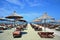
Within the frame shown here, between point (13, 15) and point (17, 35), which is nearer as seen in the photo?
point (17, 35)

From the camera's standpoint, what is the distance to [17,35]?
11.6 m

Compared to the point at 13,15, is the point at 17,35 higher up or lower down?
lower down

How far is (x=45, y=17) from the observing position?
46.5 feet

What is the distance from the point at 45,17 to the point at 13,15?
3.74 meters

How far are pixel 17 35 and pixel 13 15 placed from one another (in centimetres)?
363

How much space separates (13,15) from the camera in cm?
1455

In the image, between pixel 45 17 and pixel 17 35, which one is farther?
pixel 45 17

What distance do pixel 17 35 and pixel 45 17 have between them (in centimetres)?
427

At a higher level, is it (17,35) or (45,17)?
(45,17)
